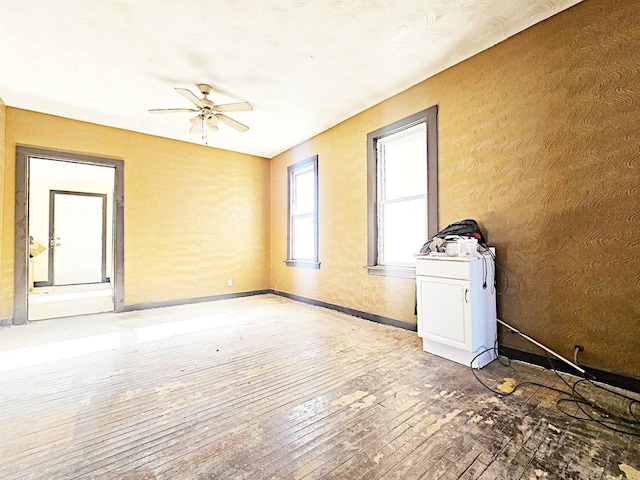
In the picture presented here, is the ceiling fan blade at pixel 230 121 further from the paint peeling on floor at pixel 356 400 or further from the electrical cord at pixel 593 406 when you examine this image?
the electrical cord at pixel 593 406

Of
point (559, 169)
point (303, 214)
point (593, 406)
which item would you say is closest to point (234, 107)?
point (303, 214)

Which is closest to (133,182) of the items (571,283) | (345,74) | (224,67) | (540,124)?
(224,67)

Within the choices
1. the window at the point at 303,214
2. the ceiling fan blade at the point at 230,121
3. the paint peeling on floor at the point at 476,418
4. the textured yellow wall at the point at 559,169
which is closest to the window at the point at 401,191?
the textured yellow wall at the point at 559,169

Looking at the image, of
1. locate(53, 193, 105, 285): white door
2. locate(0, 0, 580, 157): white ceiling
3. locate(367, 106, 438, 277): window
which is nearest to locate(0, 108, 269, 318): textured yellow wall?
locate(0, 0, 580, 157): white ceiling

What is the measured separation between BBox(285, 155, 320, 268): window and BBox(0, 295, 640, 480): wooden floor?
221 cm

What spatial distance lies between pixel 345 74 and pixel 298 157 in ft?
7.19

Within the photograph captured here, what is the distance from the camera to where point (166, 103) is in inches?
146

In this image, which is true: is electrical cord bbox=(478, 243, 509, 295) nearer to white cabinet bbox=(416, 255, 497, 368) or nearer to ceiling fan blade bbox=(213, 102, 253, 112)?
white cabinet bbox=(416, 255, 497, 368)

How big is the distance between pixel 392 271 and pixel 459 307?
1206 millimetres

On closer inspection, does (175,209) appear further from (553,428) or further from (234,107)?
(553,428)

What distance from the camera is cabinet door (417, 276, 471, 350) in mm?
2369

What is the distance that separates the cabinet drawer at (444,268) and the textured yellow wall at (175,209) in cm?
378

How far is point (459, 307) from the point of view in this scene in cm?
240

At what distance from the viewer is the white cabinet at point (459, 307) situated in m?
2.35
